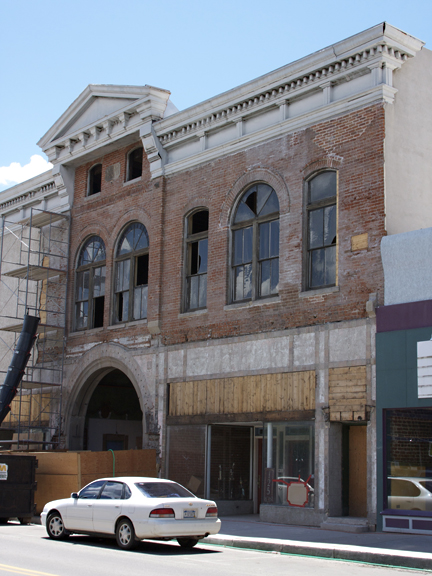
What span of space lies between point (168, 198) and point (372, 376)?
896 centimetres

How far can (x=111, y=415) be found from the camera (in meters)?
26.3

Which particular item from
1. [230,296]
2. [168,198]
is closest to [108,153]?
[168,198]

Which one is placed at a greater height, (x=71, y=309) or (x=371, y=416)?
(x=71, y=309)

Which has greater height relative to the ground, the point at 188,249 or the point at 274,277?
the point at 188,249

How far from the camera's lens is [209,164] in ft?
70.3

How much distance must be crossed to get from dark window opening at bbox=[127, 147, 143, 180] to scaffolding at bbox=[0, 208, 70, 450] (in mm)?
3169

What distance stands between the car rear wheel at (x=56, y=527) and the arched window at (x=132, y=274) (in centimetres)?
873

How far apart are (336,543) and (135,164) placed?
14445mm

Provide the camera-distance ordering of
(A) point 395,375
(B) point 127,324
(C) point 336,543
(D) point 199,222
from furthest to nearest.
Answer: (B) point 127,324
(D) point 199,222
(A) point 395,375
(C) point 336,543

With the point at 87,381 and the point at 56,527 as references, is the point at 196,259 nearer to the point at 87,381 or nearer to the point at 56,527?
the point at 87,381

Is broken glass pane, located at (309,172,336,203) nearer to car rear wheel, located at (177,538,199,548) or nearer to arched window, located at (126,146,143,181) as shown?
arched window, located at (126,146,143,181)

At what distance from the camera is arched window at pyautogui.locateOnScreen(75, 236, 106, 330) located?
2495cm

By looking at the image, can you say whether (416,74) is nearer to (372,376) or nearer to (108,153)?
(372,376)

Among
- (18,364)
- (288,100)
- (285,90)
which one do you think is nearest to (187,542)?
(288,100)
